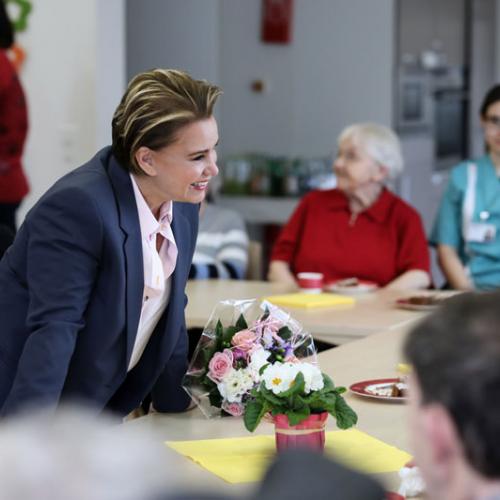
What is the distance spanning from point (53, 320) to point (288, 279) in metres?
2.41

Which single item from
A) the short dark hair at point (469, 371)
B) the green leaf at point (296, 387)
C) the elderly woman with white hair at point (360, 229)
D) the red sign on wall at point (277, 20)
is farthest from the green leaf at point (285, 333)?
the red sign on wall at point (277, 20)

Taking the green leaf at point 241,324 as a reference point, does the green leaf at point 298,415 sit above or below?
below

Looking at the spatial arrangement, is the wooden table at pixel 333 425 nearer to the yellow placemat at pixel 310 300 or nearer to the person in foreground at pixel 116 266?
the person in foreground at pixel 116 266

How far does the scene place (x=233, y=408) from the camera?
84.4 inches

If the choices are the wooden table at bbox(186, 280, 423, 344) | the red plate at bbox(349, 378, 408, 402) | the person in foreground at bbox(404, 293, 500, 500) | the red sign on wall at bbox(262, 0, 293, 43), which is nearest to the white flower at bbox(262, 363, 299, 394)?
the red plate at bbox(349, 378, 408, 402)

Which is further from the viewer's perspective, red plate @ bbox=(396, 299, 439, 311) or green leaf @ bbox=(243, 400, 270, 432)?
red plate @ bbox=(396, 299, 439, 311)

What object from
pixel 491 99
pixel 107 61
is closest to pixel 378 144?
pixel 491 99

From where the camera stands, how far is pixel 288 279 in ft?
14.1

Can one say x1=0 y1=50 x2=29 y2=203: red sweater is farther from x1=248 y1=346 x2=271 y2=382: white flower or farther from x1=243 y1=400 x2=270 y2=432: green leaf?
x1=243 y1=400 x2=270 y2=432: green leaf

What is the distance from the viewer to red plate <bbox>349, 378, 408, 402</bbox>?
2307 mm

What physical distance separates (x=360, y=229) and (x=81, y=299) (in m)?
2.44

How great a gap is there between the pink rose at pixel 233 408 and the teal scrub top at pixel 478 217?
2.30 metres

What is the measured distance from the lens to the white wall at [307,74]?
6.60 meters

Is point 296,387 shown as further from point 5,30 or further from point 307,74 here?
point 307,74
